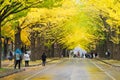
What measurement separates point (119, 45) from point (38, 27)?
12.5 meters

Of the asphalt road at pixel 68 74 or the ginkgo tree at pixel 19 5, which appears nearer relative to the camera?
the asphalt road at pixel 68 74

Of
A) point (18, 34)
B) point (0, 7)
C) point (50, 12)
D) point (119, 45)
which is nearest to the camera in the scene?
point (0, 7)

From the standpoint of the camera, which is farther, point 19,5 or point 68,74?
point 19,5

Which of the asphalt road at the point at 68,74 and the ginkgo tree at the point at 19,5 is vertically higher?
the ginkgo tree at the point at 19,5

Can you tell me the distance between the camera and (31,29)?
57281mm

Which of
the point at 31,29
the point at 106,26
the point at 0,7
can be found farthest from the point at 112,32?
the point at 0,7

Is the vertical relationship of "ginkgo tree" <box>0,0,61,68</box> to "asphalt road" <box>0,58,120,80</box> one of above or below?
above

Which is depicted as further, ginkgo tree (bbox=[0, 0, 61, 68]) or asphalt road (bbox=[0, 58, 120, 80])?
ginkgo tree (bbox=[0, 0, 61, 68])

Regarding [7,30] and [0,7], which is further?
[7,30]

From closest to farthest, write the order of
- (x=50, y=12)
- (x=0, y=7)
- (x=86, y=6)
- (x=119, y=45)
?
(x=0, y=7) → (x=50, y=12) → (x=86, y=6) → (x=119, y=45)

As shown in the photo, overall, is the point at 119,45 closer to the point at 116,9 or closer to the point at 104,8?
the point at 104,8

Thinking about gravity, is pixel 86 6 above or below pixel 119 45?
above

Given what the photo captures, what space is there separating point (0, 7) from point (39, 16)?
18724mm

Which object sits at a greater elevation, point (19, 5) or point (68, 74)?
point (19, 5)
